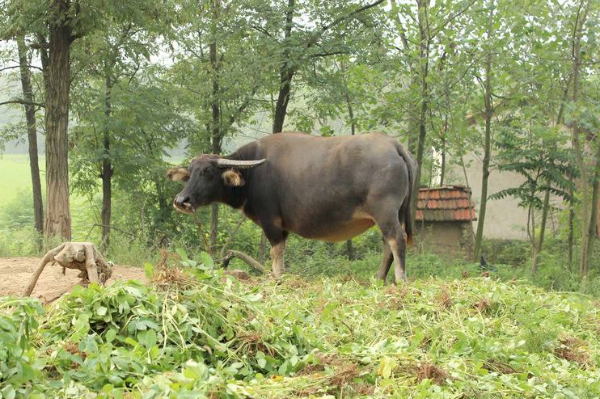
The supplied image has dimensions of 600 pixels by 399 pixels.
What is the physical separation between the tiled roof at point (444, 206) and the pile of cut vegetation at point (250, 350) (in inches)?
496

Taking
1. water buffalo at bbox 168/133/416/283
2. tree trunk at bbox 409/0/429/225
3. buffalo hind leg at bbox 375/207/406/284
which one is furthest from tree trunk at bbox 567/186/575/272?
buffalo hind leg at bbox 375/207/406/284

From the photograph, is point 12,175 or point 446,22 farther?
point 12,175

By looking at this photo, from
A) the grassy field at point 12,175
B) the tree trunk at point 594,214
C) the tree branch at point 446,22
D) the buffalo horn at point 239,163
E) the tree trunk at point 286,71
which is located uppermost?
the tree branch at point 446,22

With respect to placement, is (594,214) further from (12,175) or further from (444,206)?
(12,175)

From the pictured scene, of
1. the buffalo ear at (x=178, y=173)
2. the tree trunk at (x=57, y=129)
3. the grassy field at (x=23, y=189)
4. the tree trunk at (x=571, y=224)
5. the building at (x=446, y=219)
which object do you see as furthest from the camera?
the grassy field at (x=23, y=189)

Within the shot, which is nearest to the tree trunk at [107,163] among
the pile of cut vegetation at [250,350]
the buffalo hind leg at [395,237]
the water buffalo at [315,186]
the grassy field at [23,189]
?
the grassy field at [23,189]

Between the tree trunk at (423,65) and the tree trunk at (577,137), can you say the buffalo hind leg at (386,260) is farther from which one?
the tree trunk at (577,137)

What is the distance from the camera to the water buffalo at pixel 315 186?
832 cm

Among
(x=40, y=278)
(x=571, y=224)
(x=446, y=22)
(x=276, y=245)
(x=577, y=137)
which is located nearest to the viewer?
(x=40, y=278)

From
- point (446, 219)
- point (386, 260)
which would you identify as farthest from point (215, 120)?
point (386, 260)

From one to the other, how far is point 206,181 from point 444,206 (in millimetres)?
9510

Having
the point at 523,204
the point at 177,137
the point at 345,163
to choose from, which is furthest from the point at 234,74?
the point at 523,204

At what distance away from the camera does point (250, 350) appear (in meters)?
3.82

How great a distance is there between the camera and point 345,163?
8.62 meters
